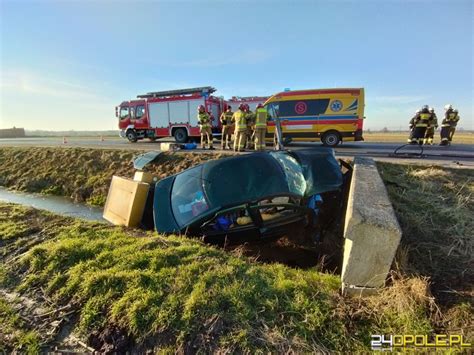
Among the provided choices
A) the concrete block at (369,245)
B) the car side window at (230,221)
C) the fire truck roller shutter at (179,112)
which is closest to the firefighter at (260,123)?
the car side window at (230,221)

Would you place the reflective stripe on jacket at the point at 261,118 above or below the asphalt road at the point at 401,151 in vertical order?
above

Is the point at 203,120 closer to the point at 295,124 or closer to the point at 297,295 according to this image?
the point at 295,124

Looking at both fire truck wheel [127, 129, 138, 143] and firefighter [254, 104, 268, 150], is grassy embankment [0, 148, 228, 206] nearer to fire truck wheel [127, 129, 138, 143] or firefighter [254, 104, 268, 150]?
firefighter [254, 104, 268, 150]

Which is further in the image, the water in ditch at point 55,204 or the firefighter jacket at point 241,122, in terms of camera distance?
the firefighter jacket at point 241,122

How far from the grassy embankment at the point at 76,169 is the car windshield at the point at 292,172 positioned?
4.01 metres

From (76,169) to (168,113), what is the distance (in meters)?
6.82

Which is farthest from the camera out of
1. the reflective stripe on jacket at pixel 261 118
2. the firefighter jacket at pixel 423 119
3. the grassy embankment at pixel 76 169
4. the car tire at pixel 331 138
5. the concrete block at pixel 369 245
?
the car tire at pixel 331 138

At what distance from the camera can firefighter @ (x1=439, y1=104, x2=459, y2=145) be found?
10852mm

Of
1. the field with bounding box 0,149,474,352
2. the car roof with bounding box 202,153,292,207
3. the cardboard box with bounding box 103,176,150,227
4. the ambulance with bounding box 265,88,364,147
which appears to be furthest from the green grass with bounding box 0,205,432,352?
the ambulance with bounding box 265,88,364,147

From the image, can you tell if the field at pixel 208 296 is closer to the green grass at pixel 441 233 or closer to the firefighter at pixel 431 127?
the green grass at pixel 441 233

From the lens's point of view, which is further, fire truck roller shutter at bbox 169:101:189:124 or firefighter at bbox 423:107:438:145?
fire truck roller shutter at bbox 169:101:189:124

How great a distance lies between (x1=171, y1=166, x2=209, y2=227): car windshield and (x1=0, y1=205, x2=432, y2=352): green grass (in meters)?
0.51

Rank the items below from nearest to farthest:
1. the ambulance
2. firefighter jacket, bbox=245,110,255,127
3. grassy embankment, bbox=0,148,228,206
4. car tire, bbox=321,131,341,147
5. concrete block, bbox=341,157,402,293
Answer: concrete block, bbox=341,157,402,293 < grassy embankment, bbox=0,148,228,206 < firefighter jacket, bbox=245,110,255,127 < the ambulance < car tire, bbox=321,131,341,147

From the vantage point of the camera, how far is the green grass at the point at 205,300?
2156mm
